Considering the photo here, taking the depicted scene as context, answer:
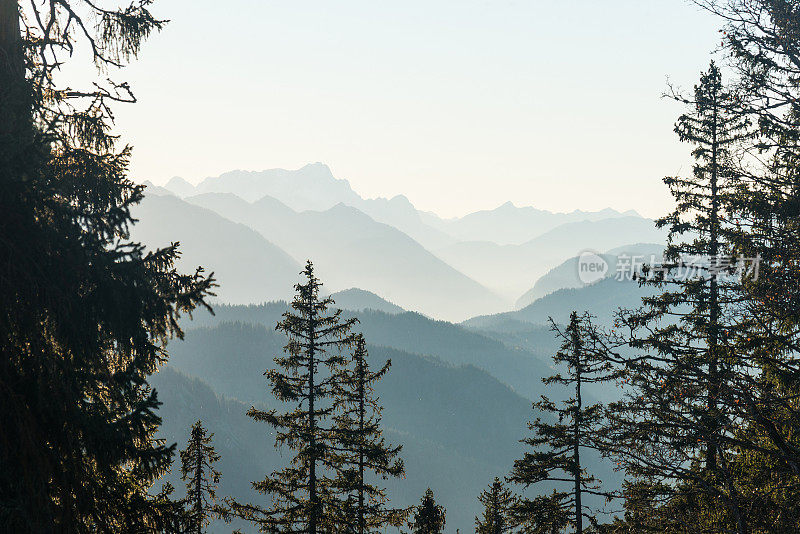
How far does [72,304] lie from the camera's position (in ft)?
20.8

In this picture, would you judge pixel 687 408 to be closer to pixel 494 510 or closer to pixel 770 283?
pixel 770 283

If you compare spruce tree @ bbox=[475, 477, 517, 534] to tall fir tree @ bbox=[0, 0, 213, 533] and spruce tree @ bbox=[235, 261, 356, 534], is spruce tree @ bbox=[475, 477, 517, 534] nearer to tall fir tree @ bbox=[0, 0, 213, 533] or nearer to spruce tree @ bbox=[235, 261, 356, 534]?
spruce tree @ bbox=[235, 261, 356, 534]

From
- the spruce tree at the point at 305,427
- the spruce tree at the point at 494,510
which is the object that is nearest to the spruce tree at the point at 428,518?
the spruce tree at the point at 494,510

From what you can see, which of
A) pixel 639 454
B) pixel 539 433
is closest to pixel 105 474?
pixel 639 454

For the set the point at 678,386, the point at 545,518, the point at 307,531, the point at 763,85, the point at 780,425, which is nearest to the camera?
the point at 678,386

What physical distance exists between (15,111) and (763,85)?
976 centimetres

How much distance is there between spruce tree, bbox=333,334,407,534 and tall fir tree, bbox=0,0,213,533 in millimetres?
8325

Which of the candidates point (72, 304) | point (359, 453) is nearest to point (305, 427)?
point (359, 453)

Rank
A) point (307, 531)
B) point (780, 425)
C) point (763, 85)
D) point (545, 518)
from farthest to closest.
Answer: point (545, 518)
point (307, 531)
point (763, 85)
point (780, 425)

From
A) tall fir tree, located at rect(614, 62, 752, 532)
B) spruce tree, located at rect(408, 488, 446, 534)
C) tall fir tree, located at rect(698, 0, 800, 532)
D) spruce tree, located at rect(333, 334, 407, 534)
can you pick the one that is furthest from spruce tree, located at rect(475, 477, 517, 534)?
tall fir tree, located at rect(698, 0, 800, 532)

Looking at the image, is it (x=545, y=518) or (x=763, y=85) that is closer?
(x=763, y=85)

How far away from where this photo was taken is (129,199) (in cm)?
795

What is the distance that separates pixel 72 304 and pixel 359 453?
40.4 ft

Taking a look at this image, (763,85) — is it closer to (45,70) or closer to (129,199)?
(129,199)
